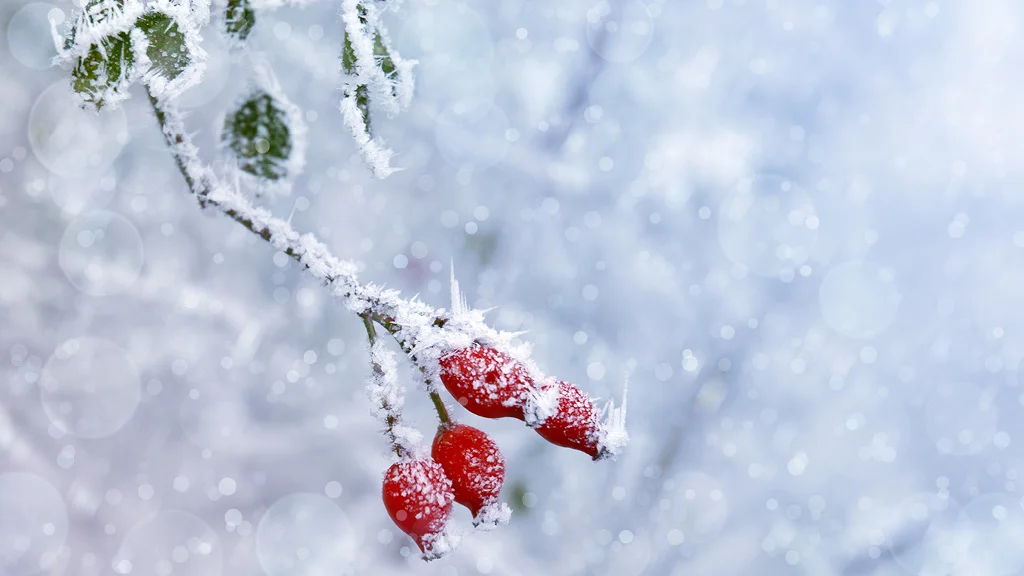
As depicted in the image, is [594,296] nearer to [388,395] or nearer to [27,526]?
[388,395]

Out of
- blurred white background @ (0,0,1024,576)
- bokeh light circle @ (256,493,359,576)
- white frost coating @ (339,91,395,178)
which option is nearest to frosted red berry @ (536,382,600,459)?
white frost coating @ (339,91,395,178)

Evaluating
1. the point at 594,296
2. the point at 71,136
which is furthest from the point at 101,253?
the point at 594,296

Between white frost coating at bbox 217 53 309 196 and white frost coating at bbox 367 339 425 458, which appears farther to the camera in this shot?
white frost coating at bbox 217 53 309 196

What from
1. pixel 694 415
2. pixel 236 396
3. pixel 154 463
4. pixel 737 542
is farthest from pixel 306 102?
pixel 737 542

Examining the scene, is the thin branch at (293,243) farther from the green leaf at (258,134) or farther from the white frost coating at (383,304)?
the green leaf at (258,134)

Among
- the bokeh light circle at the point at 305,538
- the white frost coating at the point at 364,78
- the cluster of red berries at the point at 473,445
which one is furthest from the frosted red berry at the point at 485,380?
the bokeh light circle at the point at 305,538

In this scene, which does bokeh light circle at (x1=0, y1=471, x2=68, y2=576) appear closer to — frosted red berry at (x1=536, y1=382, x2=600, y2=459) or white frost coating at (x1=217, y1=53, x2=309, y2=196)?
white frost coating at (x1=217, y1=53, x2=309, y2=196)

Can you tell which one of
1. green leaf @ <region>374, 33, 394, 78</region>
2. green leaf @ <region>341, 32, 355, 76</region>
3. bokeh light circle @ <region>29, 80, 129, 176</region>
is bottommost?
green leaf @ <region>341, 32, 355, 76</region>
